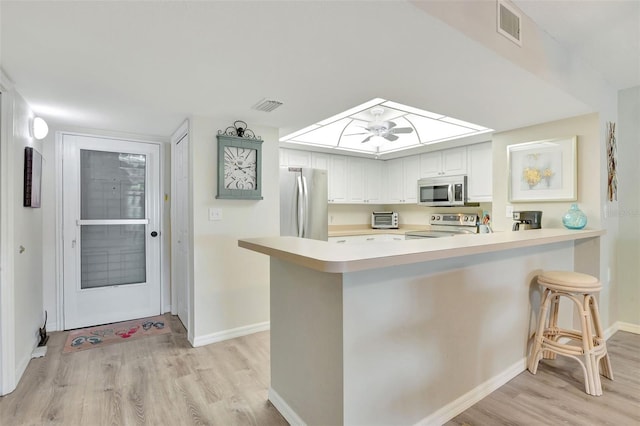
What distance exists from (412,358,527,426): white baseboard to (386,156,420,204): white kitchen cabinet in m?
3.11

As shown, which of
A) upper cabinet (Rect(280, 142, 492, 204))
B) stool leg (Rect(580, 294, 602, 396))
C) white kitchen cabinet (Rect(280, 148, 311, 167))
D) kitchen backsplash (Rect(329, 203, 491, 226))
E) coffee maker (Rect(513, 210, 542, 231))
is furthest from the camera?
kitchen backsplash (Rect(329, 203, 491, 226))

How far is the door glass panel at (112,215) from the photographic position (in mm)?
3428

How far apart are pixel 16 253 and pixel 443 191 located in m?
4.64

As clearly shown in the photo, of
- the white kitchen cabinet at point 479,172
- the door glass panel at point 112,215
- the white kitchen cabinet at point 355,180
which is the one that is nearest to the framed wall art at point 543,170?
the white kitchen cabinet at point 479,172

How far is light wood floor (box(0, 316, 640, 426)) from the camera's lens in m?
1.87

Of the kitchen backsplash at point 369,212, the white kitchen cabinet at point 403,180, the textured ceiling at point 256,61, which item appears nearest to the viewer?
the textured ceiling at point 256,61

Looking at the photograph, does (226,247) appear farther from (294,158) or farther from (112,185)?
(294,158)

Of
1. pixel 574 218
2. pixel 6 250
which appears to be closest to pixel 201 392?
pixel 6 250

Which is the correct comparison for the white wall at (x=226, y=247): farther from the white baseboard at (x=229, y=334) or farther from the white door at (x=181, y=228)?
the white door at (x=181, y=228)

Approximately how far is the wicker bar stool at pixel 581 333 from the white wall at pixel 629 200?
1.28 metres

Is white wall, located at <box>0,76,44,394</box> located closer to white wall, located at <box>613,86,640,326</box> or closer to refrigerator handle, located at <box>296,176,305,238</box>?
refrigerator handle, located at <box>296,176,305,238</box>

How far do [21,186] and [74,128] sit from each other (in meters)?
1.13

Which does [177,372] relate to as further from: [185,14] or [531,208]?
[531,208]

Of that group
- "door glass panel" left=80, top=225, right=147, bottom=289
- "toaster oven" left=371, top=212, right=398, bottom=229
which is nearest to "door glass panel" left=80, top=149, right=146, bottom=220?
"door glass panel" left=80, top=225, right=147, bottom=289
